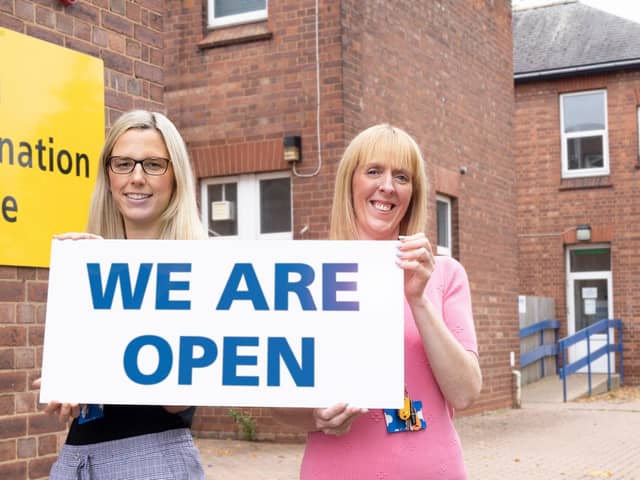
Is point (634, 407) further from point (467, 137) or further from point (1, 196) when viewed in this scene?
point (1, 196)

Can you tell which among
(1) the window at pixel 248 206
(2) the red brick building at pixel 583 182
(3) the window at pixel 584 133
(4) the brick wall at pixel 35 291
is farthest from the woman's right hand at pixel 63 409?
(3) the window at pixel 584 133

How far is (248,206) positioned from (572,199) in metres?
10.4

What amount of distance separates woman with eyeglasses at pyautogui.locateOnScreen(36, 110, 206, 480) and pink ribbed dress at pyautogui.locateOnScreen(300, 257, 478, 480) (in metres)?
0.39

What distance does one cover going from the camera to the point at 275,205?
35.6 ft

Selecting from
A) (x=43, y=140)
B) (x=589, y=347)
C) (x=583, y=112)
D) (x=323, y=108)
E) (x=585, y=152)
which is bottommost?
(x=589, y=347)

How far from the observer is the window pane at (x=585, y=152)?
19.6 metres

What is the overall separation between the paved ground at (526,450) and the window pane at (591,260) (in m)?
5.66

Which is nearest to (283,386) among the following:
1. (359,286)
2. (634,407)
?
(359,286)

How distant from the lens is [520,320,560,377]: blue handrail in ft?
55.5

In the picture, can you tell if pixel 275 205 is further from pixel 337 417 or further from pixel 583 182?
pixel 583 182

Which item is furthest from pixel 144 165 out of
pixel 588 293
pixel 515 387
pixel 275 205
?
pixel 588 293

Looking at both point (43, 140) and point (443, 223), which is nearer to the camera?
point (43, 140)

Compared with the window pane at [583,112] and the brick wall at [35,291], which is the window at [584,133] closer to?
the window pane at [583,112]

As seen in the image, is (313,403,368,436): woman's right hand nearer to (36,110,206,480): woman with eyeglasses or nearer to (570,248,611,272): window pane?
(36,110,206,480): woman with eyeglasses
